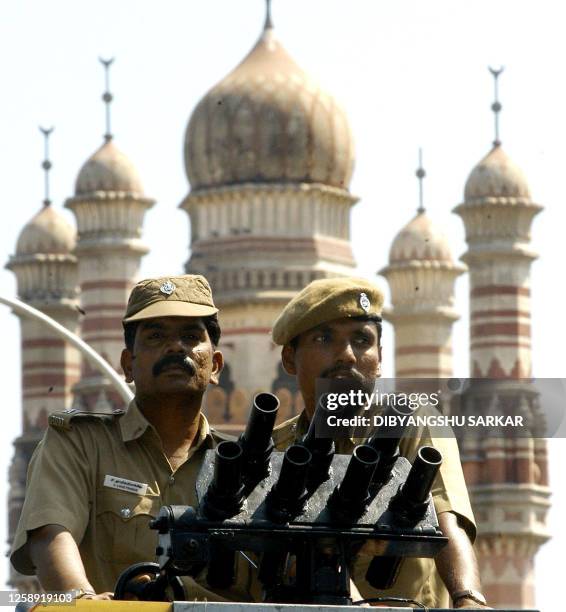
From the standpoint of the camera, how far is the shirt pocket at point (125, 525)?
794 centimetres

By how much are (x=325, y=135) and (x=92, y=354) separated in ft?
111

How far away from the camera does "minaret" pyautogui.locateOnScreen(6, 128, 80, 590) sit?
59469 millimetres

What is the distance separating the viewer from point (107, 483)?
797 cm

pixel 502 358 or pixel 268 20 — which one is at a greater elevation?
pixel 268 20

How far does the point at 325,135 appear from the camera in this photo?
5519 cm

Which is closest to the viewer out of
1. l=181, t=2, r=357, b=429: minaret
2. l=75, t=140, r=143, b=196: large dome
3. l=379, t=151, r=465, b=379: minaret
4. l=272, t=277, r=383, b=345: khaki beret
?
l=272, t=277, r=383, b=345: khaki beret

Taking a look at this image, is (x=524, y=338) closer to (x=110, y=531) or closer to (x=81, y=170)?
(x=81, y=170)

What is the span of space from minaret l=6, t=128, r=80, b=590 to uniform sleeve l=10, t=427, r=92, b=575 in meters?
51.0

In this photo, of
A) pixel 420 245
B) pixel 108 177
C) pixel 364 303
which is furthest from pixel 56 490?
pixel 420 245

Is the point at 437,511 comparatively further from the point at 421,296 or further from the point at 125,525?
the point at 421,296

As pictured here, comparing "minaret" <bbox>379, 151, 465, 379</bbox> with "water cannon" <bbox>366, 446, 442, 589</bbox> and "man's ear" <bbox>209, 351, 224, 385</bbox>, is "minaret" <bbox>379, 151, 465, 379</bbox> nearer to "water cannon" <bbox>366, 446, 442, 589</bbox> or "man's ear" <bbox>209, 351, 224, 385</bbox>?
"man's ear" <bbox>209, 351, 224, 385</bbox>

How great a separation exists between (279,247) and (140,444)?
46338 millimetres

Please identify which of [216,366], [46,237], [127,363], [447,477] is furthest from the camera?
[46,237]

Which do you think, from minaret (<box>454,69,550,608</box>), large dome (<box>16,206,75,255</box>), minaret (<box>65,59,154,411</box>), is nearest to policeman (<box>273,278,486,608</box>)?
minaret (<box>454,69,550,608</box>)
